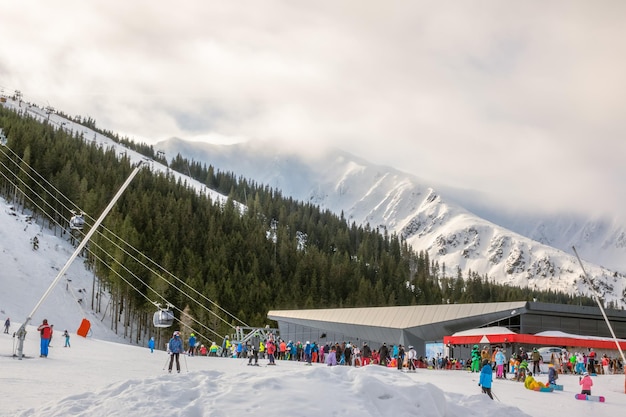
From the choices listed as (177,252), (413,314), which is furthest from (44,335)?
(177,252)

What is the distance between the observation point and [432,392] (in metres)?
13.1

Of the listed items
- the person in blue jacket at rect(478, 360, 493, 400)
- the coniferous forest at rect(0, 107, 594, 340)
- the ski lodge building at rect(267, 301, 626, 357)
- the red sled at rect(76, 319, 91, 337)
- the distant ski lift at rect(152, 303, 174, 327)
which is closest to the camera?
the person in blue jacket at rect(478, 360, 493, 400)

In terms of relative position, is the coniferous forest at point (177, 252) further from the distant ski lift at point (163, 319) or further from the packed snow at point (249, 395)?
the packed snow at point (249, 395)

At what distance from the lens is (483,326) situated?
169 feet

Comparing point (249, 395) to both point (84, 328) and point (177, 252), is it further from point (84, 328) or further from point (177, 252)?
point (177, 252)

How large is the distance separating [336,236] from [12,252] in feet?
332

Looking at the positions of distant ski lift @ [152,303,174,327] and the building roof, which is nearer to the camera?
distant ski lift @ [152,303,174,327]

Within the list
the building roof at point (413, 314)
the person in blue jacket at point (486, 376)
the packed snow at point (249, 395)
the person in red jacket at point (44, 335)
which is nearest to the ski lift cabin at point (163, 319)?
the person in red jacket at point (44, 335)

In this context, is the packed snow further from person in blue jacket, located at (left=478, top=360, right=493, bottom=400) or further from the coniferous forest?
the coniferous forest

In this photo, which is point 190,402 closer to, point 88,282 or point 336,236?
point 88,282

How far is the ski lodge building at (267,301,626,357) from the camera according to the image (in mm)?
49250

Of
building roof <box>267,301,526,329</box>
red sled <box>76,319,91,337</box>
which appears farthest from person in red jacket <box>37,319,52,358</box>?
building roof <box>267,301,526,329</box>

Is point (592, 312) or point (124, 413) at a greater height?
point (592, 312)

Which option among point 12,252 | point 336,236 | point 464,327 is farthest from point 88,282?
point 336,236
